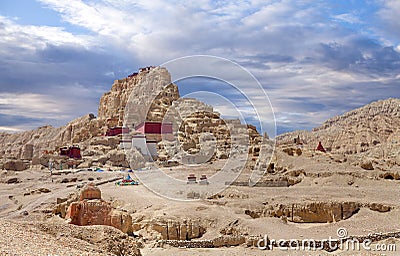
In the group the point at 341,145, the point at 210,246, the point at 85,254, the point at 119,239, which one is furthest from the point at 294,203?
the point at 341,145

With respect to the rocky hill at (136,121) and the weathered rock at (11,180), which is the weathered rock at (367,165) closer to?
the rocky hill at (136,121)

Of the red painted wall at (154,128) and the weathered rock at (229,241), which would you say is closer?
the weathered rock at (229,241)

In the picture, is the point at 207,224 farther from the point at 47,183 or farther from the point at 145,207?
the point at 47,183

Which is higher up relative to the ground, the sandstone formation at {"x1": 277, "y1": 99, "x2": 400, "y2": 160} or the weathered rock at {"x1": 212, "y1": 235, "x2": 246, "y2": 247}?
the sandstone formation at {"x1": 277, "y1": 99, "x2": 400, "y2": 160}

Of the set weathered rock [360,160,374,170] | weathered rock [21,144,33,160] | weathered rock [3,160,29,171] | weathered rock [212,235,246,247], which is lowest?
weathered rock [212,235,246,247]

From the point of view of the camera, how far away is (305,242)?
1641 cm

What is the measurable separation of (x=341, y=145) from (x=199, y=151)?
168 feet

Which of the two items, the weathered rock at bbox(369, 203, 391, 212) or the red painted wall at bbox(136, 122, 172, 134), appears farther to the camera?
the red painted wall at bbox(136, 122, 172, 134)

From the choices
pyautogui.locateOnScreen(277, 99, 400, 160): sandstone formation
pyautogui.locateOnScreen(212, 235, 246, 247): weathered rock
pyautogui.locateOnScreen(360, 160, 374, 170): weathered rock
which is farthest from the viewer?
pyautogui.locateOnScreen(277, 99, 400, 160): sandstone formation

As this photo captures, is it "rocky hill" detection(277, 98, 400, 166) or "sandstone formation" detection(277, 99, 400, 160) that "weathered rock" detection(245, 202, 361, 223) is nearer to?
"rocky hill" detection(277, 98, 400, 166)

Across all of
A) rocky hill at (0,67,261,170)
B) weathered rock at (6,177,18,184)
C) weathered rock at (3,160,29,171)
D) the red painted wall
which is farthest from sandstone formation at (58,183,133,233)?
the red painted wall

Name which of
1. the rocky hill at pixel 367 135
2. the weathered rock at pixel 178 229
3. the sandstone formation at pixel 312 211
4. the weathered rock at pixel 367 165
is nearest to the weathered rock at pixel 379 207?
the sandstone formation at pixel 312 211

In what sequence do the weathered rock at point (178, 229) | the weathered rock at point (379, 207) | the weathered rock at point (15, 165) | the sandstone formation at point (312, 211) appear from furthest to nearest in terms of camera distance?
the weathered rock at point (15, 165), the sandstone formation at point (312, 211), the weathered rock at point (379, 207), the weathered rock at point (178, 229)

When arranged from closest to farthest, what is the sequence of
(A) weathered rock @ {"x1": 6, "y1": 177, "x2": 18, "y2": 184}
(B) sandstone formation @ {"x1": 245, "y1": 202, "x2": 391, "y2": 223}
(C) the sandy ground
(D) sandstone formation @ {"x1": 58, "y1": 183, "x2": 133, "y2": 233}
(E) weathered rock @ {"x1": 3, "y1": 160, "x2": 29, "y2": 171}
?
(D) sandstone formation @ {"x1": 58, "y1": 183, "x2": 133, "y2": 233} → (C) the sandy ground → (B) sandstone formation @ {"x1": 245, "y1": 202, "x2": 391, "y2": 223} → (A) weathered rock @ {"x1": 6, "y1": 177, "x2": 18, "y2": 184} → (E) weathered rock @ {"x1": 3, "y1": 160, "x2": 29, "y2": 171}
